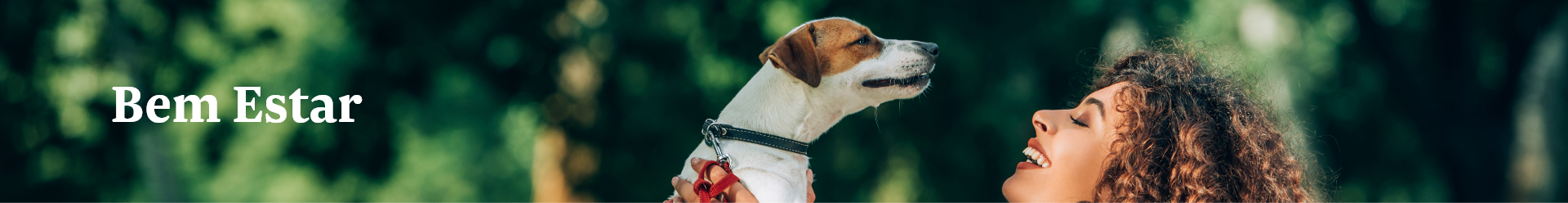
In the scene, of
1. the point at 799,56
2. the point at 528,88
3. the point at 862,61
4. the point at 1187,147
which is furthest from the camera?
the point at 528,88

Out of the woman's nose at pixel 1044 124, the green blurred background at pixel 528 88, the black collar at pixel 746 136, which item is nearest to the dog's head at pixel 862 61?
the black collar at pixel 746 136

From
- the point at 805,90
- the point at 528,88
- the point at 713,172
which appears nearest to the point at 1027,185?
the point at 805,90

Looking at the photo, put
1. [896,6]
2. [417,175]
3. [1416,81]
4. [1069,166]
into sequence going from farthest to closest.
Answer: [1416,81] < [417,175] < [896,6] < [1069,166]

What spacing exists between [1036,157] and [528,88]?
214 centimetres

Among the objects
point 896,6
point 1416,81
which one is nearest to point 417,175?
point 896,6

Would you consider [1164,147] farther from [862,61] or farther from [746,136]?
[746,136]

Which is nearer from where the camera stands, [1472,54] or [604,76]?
[604,76]

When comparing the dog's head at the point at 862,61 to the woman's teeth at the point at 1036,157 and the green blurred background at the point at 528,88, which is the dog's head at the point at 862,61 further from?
the green blurred background at the point at 528,88

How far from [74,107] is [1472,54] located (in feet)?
19.9

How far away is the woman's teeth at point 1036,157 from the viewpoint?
1493mm

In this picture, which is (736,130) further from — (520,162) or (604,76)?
(520,162)

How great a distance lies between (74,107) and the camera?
120 inches

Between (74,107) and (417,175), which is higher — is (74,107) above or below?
above

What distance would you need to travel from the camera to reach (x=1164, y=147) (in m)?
1.37
